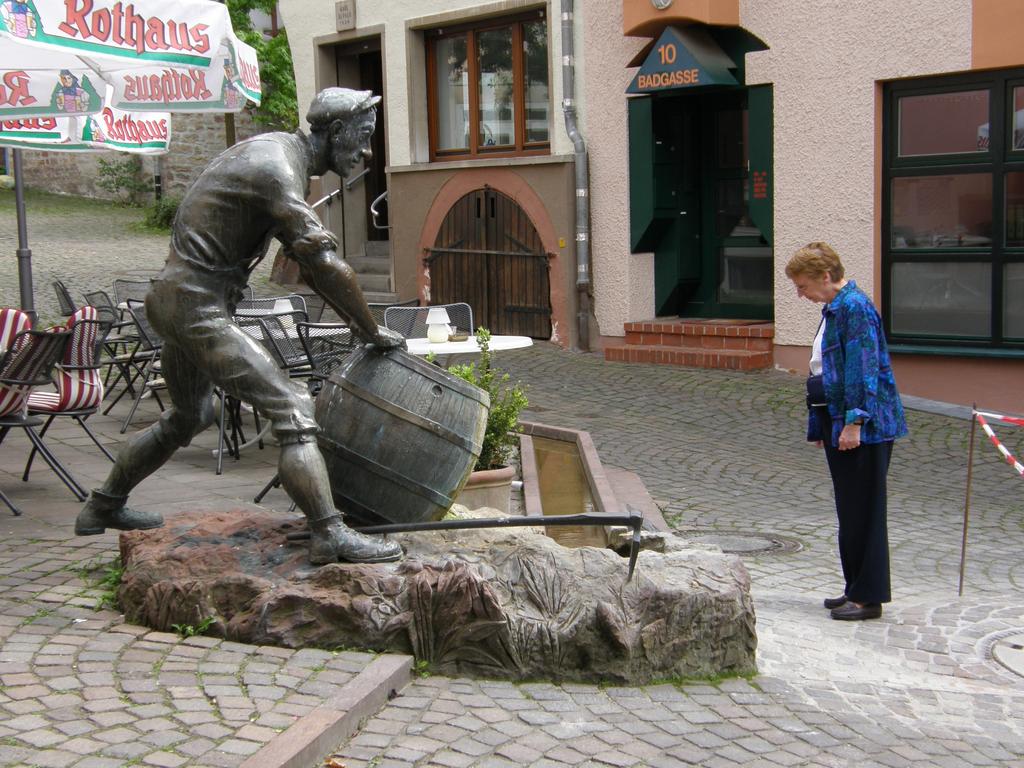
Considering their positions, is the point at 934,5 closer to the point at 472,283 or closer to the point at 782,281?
the point at 782,281

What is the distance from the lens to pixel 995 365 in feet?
37.6

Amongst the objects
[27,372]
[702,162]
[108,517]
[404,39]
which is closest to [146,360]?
[27,372]

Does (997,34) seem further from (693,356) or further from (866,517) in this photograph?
(866,517)

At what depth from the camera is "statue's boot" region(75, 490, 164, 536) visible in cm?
554

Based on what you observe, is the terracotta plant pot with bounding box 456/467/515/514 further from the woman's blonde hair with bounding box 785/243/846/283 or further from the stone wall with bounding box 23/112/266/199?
the stone wall with bounding box 23/112/266/199

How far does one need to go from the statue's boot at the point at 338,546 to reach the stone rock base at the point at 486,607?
48mm

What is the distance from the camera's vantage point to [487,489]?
22.4 ft

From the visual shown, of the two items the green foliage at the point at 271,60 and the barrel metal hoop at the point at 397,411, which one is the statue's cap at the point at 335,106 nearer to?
the barrel metal hoop at the point at 397,411

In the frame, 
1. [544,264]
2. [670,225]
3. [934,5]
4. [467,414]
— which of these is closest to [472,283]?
[544,264]

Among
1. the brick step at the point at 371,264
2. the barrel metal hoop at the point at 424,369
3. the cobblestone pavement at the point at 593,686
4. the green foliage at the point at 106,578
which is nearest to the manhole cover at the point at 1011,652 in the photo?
the cobblestone pavement at the point at 593,686

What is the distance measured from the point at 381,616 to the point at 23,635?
4.18ft

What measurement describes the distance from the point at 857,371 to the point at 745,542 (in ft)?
5.97

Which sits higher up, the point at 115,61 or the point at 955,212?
the point at 115,61

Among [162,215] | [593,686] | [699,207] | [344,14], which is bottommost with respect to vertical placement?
[593,686]
